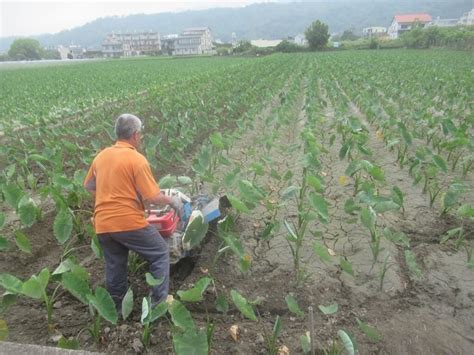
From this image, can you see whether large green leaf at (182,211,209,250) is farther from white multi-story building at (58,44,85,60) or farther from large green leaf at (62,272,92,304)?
white multi-story building at (58,44,85,60)

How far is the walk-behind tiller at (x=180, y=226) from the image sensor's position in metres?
2.59

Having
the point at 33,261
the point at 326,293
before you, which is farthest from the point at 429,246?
the point at 33,261

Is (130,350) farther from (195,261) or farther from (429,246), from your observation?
(429,246)

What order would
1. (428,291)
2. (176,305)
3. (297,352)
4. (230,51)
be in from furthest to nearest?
(230,51) → (428,291) → (297,352) → (176,305)

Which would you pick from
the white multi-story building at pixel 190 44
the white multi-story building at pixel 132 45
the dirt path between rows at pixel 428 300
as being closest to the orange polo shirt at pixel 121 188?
the dirt path between rows at pixel 428 300

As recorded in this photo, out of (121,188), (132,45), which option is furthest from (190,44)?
(121,188)

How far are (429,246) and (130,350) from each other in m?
2.56

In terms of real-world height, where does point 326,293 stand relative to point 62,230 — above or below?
below

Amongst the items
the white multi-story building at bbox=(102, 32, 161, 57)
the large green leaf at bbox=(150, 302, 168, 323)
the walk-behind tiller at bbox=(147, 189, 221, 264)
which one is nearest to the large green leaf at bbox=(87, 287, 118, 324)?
the large green leaf at bbox=(150, 302, 168, 323)

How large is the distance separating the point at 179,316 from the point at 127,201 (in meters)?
0.78

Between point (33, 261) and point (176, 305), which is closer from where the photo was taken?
point (176, 305)

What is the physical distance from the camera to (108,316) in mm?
2082

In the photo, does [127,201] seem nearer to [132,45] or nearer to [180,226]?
[180,226]

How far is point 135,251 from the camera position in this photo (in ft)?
7.98
